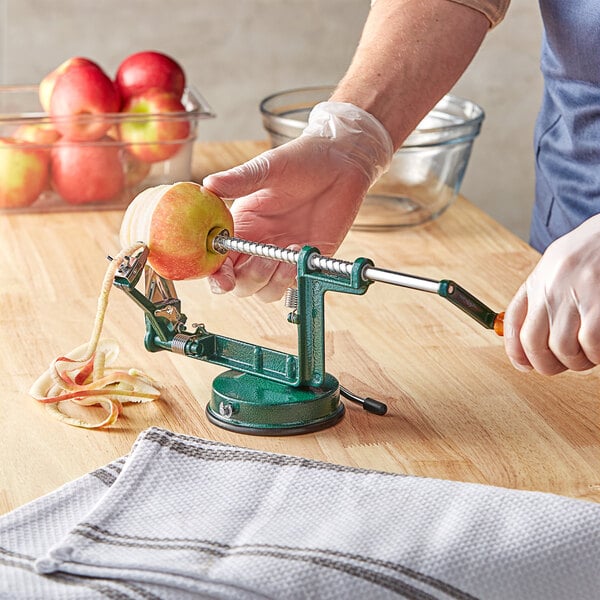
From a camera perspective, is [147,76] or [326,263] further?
[147,76]

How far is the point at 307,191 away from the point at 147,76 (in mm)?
643

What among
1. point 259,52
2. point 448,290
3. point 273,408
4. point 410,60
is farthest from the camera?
point 259,52

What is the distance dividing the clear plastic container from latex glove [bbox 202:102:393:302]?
0.50 meters

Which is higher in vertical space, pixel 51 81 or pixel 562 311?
pixel 562 311

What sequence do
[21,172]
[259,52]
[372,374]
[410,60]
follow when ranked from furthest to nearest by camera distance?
[259,52] < [21,172] < [410,60] < [372,374]

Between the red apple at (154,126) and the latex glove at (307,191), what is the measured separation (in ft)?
1.58

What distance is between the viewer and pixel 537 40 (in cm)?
322

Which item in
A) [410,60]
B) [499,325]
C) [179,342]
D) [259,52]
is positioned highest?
[410,60]

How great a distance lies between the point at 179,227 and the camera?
116 centimetres

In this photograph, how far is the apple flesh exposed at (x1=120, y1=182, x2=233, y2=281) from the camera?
116 centimetres

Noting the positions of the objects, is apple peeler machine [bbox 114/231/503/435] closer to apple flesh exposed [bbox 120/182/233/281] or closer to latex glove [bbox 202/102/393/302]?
apple flesh exposed [bbox 120/182/233/281]

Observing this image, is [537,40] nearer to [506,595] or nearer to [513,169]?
[513,169]

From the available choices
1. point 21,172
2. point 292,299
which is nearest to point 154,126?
point 21,172

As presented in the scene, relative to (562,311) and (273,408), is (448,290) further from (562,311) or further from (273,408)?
(273,408)
